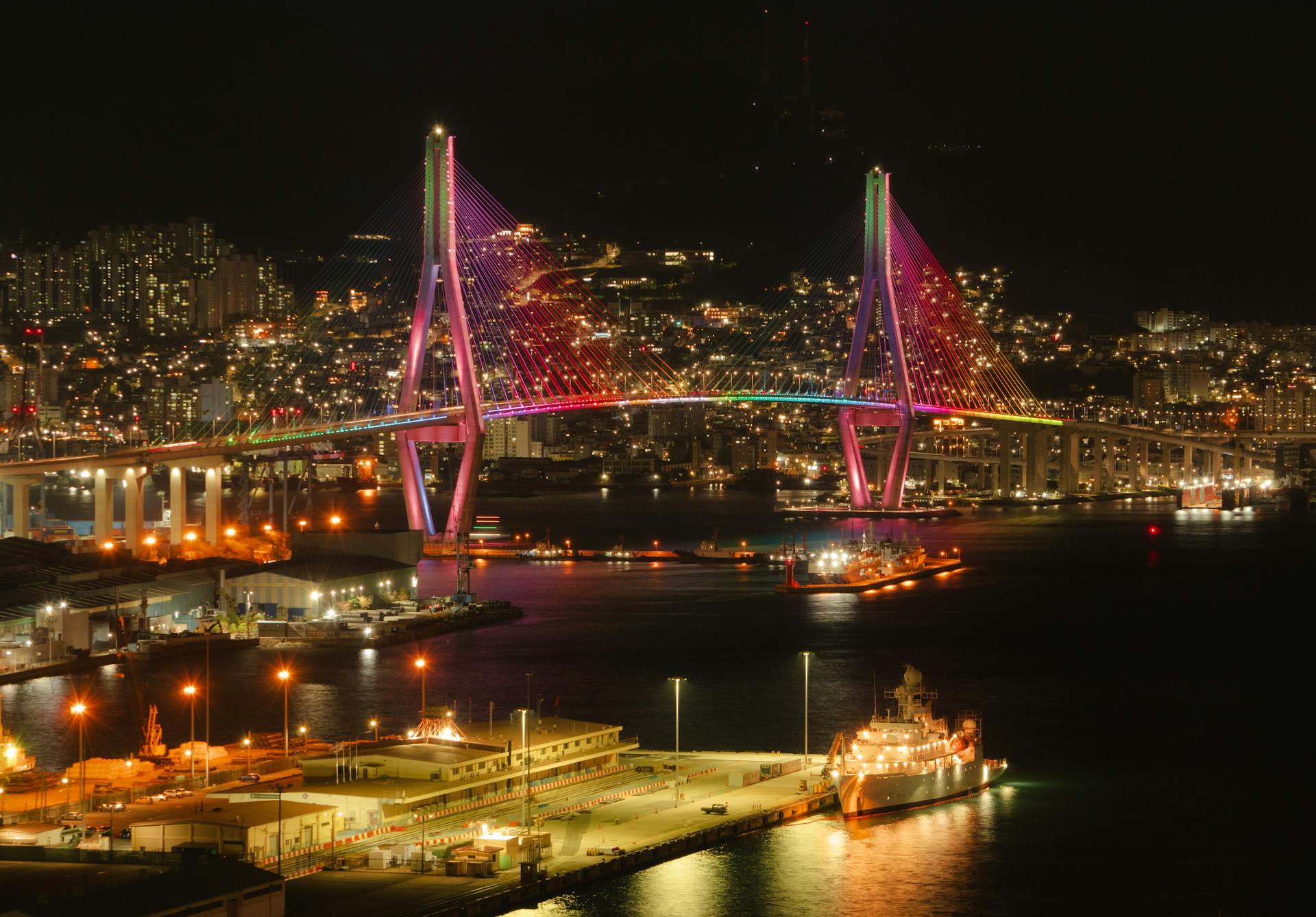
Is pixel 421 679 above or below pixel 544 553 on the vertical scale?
below

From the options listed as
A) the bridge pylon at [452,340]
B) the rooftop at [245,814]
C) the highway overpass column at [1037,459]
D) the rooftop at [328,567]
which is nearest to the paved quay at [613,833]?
the rooftop at [245,814]

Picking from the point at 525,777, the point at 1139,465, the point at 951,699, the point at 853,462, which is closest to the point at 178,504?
the point at 951,699

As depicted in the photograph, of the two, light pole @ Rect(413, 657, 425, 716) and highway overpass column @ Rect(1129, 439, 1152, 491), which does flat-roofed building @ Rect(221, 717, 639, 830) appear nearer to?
light pole @ Rect(413, 657, 425, 716)

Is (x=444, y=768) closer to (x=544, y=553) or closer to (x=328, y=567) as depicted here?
(x=328, y=567)

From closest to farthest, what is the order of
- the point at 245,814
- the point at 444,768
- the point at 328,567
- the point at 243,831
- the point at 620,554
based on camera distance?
the point at 243,831
the point at 245,814
the point at 444,768
the point at 328,567
the point at 620,554

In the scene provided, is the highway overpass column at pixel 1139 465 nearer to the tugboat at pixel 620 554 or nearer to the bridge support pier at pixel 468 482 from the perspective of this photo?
the tugboat at pixel 620 554

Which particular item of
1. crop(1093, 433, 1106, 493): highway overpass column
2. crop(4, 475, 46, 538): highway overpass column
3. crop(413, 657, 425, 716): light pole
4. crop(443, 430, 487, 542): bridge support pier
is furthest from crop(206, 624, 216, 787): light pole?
crop(1093, 433, 1106, 493): highway overpass column

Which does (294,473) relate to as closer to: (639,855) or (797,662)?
(797,662)
